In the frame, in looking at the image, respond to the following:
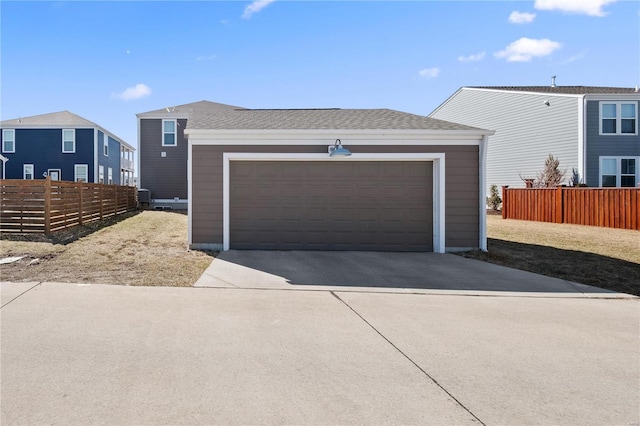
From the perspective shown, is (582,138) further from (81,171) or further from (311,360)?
(81,171)

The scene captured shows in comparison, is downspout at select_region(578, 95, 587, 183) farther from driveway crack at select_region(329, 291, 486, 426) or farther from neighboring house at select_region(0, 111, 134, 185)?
neighboring house at select_region(0, 111, 134, 185)

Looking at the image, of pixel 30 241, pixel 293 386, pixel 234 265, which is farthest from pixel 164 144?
pixel 293 386

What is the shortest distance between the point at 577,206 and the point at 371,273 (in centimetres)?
1323

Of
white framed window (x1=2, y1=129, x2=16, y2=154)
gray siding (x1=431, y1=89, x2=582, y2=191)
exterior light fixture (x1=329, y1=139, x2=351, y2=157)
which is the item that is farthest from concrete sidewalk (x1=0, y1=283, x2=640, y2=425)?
white framed window (x1=2, y1=129, x2=16, y2=154)

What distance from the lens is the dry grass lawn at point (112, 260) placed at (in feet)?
22.0

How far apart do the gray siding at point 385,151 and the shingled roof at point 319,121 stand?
1.75 ft

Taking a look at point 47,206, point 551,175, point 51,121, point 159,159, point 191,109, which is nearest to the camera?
point 47,206

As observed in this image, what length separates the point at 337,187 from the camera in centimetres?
1009

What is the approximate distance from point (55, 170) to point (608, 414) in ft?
109

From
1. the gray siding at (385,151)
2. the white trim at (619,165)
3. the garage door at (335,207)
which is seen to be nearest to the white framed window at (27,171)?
the gray siding at (385,151)

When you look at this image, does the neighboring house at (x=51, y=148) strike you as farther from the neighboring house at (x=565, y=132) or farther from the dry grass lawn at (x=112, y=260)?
the neighboring house at (x=565, y=132)

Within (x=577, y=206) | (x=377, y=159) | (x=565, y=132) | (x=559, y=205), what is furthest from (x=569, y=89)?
(x=377, y=159)

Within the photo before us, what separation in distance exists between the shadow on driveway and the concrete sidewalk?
95cm

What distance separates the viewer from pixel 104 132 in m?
30.0
